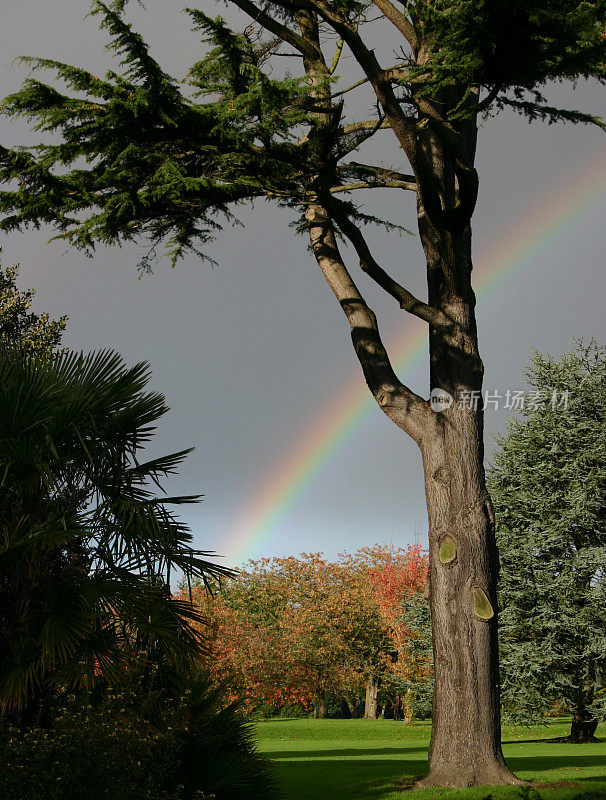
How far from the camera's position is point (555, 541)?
72.0 feet

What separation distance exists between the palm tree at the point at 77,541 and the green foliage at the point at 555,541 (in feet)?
49.0

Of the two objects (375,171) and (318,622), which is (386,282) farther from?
(318,622)

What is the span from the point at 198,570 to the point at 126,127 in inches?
209

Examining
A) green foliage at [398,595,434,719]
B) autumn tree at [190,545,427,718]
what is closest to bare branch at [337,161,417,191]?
green foliage at [398,595,434,719]

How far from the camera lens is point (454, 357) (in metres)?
11.3

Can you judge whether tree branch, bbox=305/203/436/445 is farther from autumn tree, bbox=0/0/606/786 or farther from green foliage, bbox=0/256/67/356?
green foliage, bbox=0/256/67/356

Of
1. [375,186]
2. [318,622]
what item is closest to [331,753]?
[375,186]

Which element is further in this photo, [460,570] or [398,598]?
[398,598]

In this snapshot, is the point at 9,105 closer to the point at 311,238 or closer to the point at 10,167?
the point at 10,167

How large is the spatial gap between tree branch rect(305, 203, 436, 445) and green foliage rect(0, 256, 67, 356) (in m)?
7.53

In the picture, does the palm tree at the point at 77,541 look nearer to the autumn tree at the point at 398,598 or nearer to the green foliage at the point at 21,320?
the green foliage at the point at 21,320

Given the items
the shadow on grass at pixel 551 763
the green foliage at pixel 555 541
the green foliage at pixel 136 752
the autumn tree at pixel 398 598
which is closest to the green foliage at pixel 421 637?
the autumn tree at pixel 398 598

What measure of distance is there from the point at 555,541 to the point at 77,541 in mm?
16652

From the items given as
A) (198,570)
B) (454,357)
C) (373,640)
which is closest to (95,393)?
(198,570)
